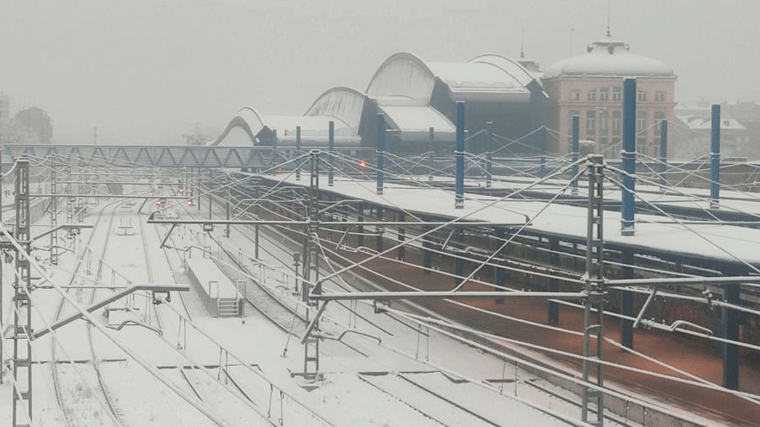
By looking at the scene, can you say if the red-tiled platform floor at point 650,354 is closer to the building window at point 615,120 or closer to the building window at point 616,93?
the building window at point 616,93

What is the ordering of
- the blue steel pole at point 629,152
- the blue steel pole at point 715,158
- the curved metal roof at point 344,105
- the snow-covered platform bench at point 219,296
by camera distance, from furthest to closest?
the curved metal roof at point 344,105 < the snow-covered platform bench at point 219,296 < the blue steel pole at point 715,158 < the blue steel pole at point 629,152

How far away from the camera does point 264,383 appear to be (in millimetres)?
21797

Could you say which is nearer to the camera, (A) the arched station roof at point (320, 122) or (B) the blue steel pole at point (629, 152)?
(B) the blue steel pole at point (629, 152)

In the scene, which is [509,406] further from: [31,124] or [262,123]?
[31,124]

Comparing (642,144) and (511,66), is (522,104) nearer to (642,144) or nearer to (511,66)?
(511,66)

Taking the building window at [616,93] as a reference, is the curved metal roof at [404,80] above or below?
above

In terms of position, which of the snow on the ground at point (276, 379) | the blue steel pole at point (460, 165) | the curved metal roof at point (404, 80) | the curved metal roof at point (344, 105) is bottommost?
the snow on the ground at point (276, 379)

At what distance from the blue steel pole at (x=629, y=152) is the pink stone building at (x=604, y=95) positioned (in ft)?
175

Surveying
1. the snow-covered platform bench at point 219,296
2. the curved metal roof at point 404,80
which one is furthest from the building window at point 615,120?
the snow-covered platform bench at point 219,296

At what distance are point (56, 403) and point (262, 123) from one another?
220ft

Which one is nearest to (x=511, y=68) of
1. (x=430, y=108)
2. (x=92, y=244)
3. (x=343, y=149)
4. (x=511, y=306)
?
(x=430, y=108)

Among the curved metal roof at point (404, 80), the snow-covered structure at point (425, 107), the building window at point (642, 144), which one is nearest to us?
the building window at point (642, 144)

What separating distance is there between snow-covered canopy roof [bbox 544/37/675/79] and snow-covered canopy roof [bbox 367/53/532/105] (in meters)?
3.30

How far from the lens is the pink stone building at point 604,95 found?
7619 centimetres
